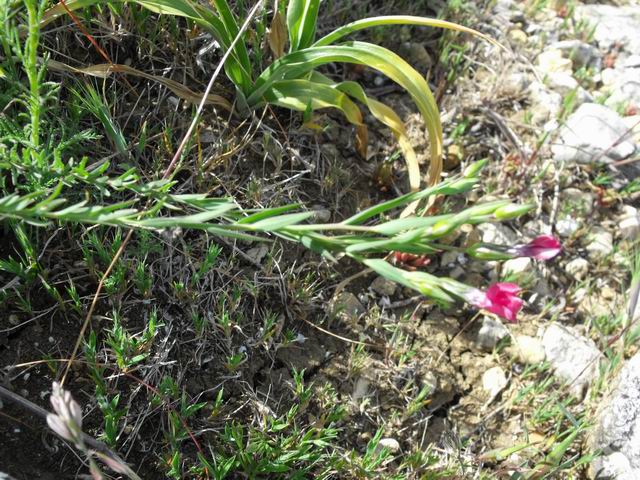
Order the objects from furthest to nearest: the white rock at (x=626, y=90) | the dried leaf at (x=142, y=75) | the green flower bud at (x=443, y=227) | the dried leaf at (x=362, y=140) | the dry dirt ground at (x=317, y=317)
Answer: the white rock at (x=626, y=90) < the dried leaf at (x=362, y=140) < the dried leaf at (x=142, y=75) < the dry dirt ground at (x=317, y=317) < the green flower bud at (x=443, y=227)

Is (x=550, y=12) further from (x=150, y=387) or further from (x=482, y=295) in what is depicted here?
(x=150, y=387)

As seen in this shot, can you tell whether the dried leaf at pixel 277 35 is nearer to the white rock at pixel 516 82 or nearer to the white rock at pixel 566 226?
the white rock at pixel 516 82

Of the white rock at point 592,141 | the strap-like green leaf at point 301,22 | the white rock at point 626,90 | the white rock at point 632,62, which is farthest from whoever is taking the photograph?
the white rock at point 632,62

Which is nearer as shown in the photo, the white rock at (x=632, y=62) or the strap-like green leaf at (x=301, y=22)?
the strap-like green leaf at (x=301, y=22)

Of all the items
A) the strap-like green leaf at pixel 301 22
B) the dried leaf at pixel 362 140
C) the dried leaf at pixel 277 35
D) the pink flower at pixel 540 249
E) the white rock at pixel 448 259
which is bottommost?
the white rock at pixel 448 259

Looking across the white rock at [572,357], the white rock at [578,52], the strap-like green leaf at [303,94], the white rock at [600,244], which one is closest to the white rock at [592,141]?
the white rock at [600,244]

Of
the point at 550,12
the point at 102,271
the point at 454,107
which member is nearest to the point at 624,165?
the point at 454,107

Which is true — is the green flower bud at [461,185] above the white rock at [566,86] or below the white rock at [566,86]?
above
